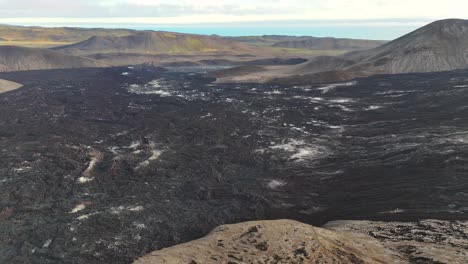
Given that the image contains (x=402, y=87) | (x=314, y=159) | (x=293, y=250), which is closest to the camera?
(x=293, y=250)

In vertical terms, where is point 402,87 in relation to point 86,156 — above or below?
above

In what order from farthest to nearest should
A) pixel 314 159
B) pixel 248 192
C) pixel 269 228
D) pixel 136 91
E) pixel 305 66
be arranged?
1. pixel 305 66
2. pixel 136 91
3. pixel 314 159
4. pixel 248 192
5. pixel 269 228

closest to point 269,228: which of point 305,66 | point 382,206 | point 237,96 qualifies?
point 382,206

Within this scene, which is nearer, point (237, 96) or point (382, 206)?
point (382, 206)

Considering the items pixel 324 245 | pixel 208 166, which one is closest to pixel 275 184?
pixel 208 166

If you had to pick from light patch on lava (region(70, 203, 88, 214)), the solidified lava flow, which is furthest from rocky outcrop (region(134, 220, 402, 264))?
light patch on lava (region(70, 203, 88, 214))

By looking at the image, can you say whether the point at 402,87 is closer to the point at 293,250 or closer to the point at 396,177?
the point at 396,177

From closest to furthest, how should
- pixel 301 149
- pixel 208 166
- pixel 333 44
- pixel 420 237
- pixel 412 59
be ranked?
pixel 420 237 → pixel 208 166 → pixel 301 149 → pixel 412 59 → pixel 333 44

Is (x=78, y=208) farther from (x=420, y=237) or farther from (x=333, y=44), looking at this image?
(x=333, y=44)
